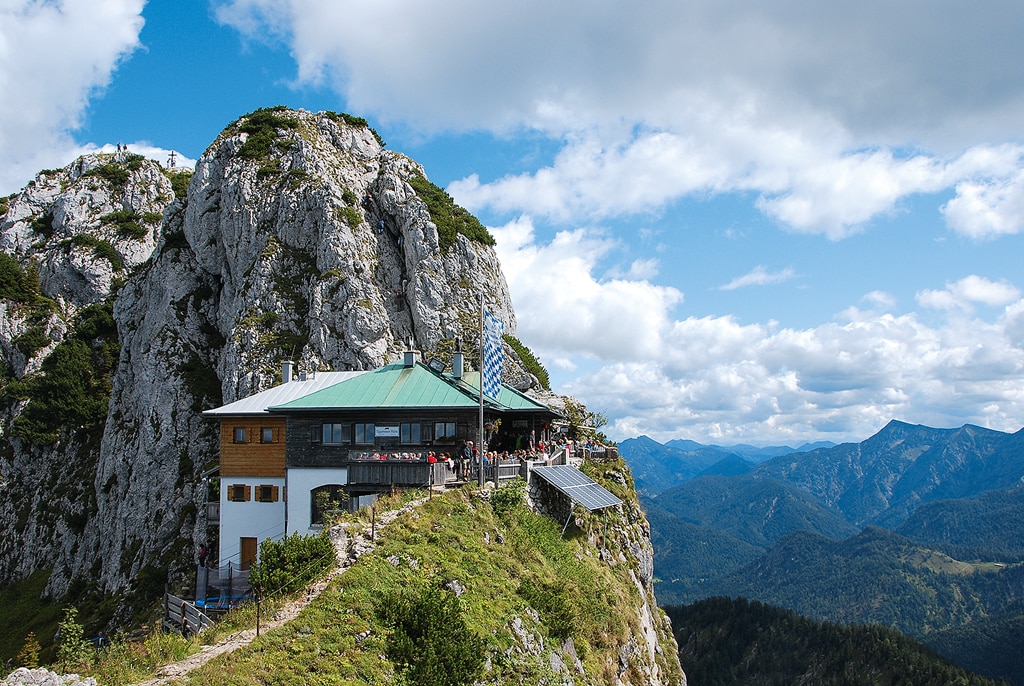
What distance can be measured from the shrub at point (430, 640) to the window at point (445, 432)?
1345 centimetres

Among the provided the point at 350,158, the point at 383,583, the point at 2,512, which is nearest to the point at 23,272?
the point at 2,512

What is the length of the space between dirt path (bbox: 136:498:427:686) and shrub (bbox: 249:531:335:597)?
0.38 m

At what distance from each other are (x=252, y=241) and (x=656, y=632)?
189 feet

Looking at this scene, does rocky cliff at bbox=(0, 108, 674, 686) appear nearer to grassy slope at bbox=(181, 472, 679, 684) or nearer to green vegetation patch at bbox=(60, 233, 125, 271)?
green vegetation patch at bbox=(60, 233, 125, 271)

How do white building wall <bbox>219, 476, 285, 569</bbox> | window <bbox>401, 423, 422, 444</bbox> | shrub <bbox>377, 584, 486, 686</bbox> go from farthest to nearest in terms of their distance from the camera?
white building wall <bbox>219, 476, 285, 569</bbox>
window <bbox>401, 423, 422, 444</bbox>
shrub <bbox>377, 584, 486, 686</bbox>

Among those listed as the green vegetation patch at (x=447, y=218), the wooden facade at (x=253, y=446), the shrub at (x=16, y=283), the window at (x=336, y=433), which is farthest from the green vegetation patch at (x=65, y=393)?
the window at (x=336, y=433)

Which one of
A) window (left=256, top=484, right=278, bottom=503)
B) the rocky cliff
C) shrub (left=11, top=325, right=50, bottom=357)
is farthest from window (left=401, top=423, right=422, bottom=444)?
shrub (left=11, top=325, right=50, bottom=357)

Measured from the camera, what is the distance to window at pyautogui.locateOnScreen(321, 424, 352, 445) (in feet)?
106

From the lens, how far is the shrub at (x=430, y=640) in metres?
15.3

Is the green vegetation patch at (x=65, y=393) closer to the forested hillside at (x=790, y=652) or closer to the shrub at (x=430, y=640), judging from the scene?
the shrub at (x=430, y=640)

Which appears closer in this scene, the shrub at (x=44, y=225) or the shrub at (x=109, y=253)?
the shrub at (x=109, y=253)

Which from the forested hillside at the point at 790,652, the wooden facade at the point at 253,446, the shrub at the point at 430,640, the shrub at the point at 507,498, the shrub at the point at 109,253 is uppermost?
the shrub at the point at 109,253

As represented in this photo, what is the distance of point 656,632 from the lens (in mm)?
37875

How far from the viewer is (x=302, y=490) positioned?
32.7 m
